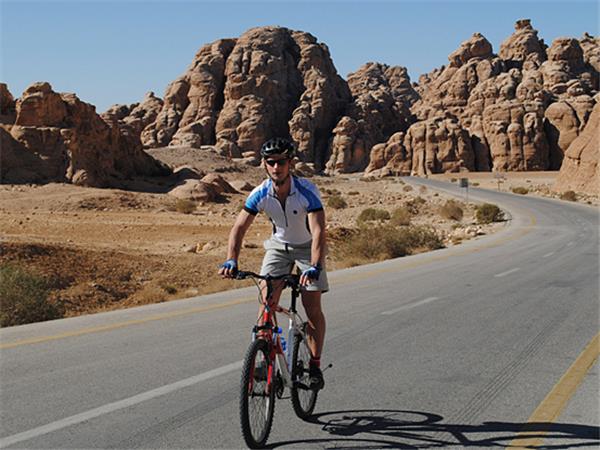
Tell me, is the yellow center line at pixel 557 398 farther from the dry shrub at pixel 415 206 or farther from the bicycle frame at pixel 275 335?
the dry shrub at pixel 415 206

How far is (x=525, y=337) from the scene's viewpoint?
8586 millimetres

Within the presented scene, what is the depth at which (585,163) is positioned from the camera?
64.4 metres

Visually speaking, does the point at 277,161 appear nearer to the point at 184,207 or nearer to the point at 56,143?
Result: the point at 184,207

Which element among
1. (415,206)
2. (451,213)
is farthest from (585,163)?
(451,213)

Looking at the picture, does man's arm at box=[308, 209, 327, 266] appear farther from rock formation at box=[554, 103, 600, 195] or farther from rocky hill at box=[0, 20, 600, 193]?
rocky hill at box=[0, 20, 600, 193]

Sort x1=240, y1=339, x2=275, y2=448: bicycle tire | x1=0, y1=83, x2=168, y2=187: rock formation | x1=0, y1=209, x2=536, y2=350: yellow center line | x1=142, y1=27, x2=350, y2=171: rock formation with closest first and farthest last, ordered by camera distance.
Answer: x1=240, y1=339, x2=275, y2=448: bicycle tire, x1=0, y1=209, x2=536, y2=350: yellow center line, x1=0, y1=83, x2=168, y2=187: rock formation, x1=142, y1=27, x2=350, y2=171: rock formation

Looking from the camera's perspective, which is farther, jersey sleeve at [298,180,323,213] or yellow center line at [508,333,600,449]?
jersey sleeve at [298,180,323,213]

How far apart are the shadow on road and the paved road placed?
0.02 meters

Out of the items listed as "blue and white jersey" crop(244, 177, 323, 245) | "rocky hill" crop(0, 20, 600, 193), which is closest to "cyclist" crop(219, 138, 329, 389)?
"blue and white jersey" crop(244, 177, 323, 245)

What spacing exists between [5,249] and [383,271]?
10.3 meters

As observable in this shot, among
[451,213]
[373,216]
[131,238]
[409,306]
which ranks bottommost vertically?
[451,213]

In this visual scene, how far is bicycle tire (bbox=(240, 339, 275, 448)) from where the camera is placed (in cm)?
452

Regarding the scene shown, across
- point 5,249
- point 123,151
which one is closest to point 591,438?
point 5,249

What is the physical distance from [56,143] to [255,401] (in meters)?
48.6
